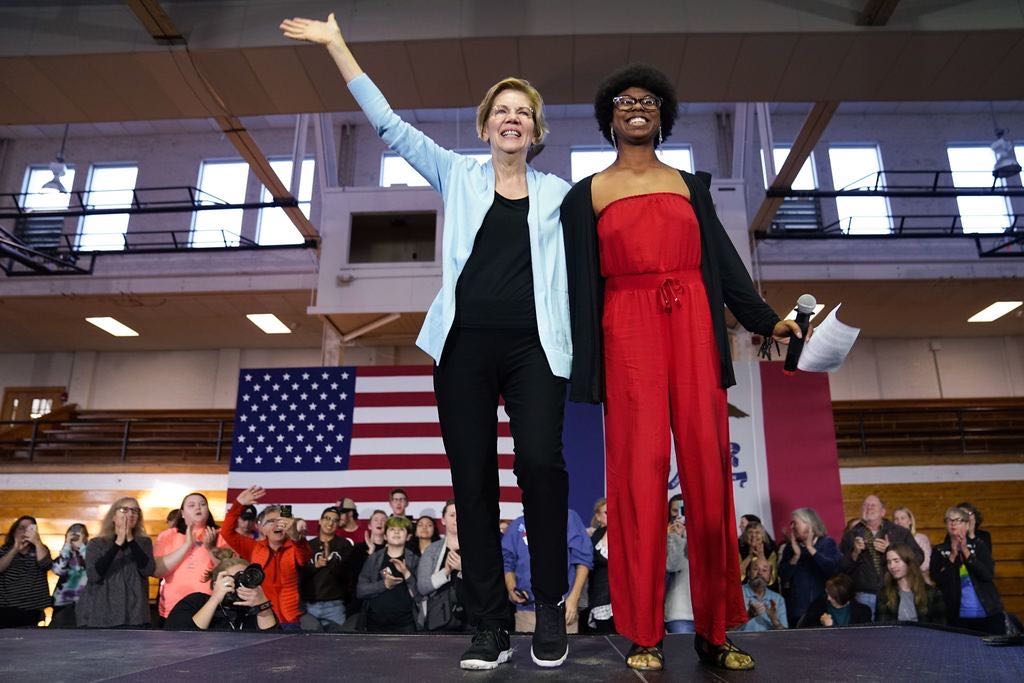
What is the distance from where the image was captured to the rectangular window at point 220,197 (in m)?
13.4

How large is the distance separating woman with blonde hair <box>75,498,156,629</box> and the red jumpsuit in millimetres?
3618

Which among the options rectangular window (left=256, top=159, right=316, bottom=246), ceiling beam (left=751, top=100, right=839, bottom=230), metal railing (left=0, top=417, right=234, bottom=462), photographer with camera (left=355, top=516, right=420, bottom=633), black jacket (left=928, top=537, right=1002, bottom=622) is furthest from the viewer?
rectangular window (left=256, top=159, right=316, bottom=246)

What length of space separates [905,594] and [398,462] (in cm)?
500

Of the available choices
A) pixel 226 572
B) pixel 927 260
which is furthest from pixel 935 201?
pixel 226 572

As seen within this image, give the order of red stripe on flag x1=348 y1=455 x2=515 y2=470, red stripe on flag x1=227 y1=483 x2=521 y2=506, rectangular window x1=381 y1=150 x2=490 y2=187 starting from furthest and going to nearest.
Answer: rectangular window x1=381 y1=150 x2=490 y2=187 < red stripe on flag x1=348 y1=455 x2=515 y2=470 < red stripe on flag x1=227 y1=483 x2=521 y2=506

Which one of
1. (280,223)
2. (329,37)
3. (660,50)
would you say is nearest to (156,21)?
(660,50)

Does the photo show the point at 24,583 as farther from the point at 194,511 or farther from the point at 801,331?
the point at 801,331

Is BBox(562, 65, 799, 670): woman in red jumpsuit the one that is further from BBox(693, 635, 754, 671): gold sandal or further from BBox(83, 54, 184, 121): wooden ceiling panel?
BBox(83, 54, 184, 121): wooden ceiling panel

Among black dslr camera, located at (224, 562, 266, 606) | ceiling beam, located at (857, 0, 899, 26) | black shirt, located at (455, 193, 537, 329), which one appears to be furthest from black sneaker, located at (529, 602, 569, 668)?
ceiling beam, located at (857, 0, 899, 26)

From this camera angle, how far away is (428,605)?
4.50m

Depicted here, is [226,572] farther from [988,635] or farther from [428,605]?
[988,635]

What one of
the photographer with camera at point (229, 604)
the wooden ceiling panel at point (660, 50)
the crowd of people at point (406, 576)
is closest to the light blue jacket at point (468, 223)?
the crowd of people at point (406, 576)

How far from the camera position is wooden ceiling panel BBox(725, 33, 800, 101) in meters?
5.61

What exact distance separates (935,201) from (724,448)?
13.4m
